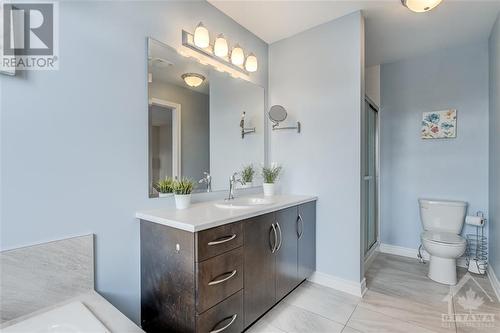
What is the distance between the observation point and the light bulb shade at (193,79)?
72.2 inches

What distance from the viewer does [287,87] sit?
2475mm

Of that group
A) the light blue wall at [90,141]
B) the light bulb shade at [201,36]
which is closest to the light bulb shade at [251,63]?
the light bulb shade at [201,36]

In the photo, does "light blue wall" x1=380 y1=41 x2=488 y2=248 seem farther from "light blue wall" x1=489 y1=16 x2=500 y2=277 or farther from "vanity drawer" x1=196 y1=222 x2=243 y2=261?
"vanity drawer" x1=196 y1=222 x2=243 y2=261

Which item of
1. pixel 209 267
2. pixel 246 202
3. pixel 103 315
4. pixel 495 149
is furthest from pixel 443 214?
pixel 103 315

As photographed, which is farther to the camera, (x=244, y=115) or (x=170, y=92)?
(x=244, y=115)

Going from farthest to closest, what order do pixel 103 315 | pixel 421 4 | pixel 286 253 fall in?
pixel 286 253
pixel 421 4
pixel 103 315

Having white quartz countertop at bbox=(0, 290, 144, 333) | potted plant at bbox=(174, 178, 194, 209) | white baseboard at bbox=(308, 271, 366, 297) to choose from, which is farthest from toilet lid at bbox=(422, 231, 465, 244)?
white quartz countertop at bbox=(0, 290, 144, 333)

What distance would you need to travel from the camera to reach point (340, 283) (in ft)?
6.93

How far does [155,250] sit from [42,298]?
52 cm

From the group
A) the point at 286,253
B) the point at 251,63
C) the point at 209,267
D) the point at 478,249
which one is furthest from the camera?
the point at 478,249

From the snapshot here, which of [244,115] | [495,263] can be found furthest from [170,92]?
[495,263]

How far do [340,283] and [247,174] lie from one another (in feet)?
4.25

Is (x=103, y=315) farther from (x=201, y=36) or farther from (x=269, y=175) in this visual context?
(x=201, y=36)

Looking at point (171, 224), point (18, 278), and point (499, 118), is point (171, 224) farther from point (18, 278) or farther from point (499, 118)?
point (499, 118)
